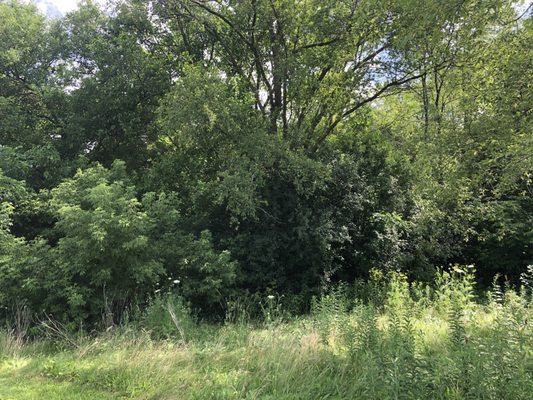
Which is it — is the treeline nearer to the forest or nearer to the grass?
the forest

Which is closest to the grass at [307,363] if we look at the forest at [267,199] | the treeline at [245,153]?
the forest at [267,199]

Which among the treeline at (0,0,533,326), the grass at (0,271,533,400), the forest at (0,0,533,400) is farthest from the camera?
the treeline at (0,0,533,326)

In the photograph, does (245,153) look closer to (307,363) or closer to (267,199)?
(267,199)

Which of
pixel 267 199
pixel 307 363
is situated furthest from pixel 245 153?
pixel 307 363

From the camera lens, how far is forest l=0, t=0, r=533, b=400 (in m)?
5.51

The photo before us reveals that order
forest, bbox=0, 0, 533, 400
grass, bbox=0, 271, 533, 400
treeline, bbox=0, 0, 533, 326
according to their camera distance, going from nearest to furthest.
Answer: grass, bbox=0, 271, 533, 400 < forest, bbox=0, 0, 533, 400 < treeline, bbox=0, 0, 533, 326

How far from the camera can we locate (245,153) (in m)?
11.6

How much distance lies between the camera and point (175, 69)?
15.5 m

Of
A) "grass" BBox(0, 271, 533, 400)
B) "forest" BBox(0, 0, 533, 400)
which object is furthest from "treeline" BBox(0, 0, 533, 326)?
"grass" BBox(0, 271, 533, 400)

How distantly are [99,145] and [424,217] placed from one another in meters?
10.7

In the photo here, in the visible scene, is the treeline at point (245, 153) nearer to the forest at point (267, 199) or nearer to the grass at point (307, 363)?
the forest at point (267, 199)

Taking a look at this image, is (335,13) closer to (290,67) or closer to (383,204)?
(290,67)

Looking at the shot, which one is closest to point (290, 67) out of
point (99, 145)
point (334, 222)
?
point (334, 222)

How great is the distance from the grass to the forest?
0.03 meters
